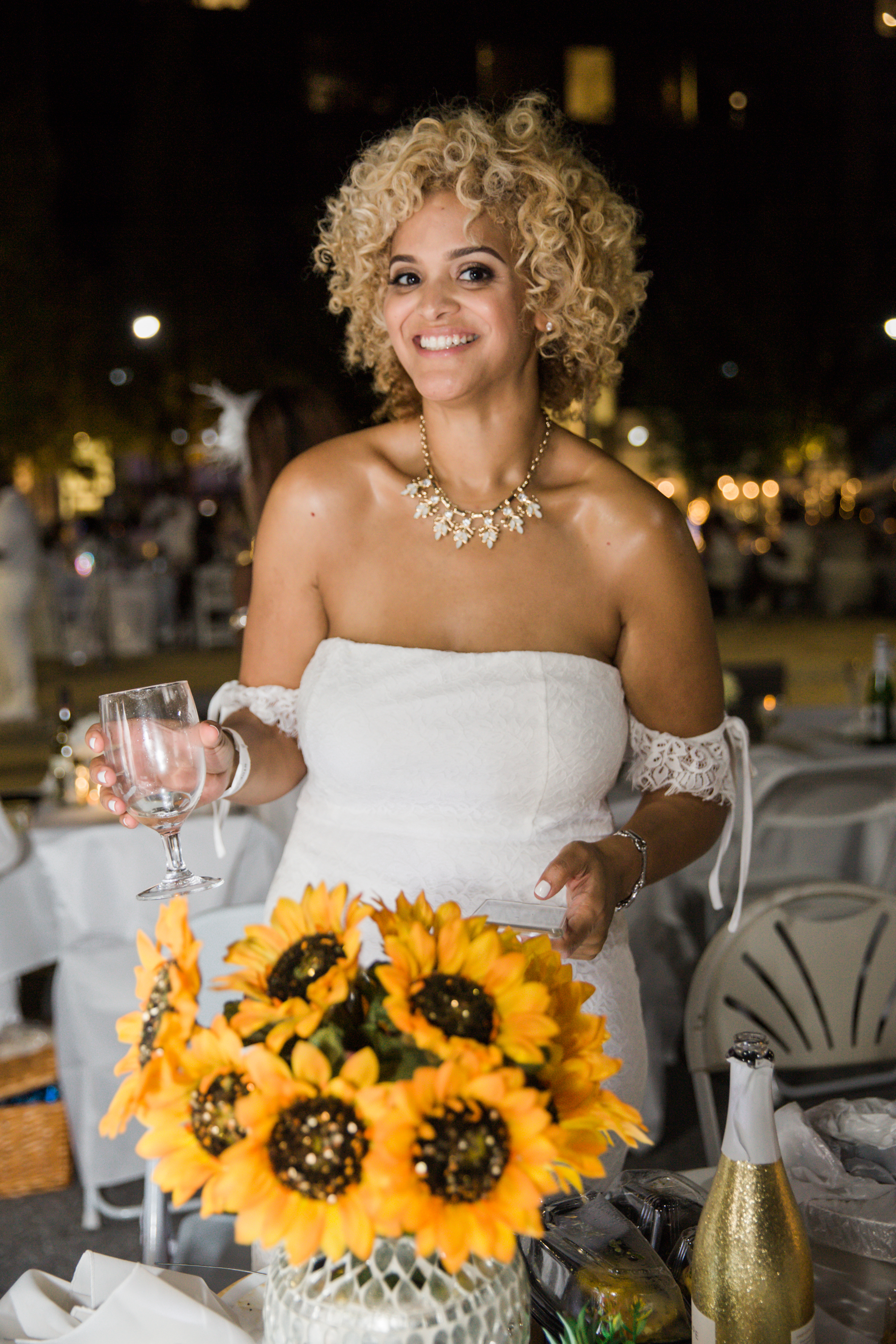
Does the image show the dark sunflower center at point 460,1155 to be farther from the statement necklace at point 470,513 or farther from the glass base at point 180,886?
the statement necklace at point 470,513

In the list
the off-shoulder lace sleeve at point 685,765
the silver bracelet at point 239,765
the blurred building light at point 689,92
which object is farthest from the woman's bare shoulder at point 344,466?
the blurred building light at point 689,92

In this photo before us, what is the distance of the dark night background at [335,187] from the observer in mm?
15047

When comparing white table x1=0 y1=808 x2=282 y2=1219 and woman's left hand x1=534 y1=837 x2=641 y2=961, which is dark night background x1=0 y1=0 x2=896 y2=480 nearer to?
white table x1=0 y1=808 x2=282 y2=1219

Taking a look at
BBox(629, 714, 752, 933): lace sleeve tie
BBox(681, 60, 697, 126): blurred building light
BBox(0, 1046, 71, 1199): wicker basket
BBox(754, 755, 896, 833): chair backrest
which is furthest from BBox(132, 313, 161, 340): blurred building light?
BBox(681, 60, 697, 126): blurred building light

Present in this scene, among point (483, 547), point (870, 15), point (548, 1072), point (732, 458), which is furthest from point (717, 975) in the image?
point (732, 458)

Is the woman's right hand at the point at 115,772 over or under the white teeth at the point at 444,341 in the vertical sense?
under

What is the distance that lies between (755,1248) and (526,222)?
1317 mm

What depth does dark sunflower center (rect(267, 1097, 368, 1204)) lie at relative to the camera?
26.7 inches

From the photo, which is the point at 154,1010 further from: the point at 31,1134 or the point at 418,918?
the point at 31,1134

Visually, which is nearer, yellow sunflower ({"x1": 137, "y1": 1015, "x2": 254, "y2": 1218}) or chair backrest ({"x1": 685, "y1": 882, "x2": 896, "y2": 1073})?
yellow sunflower ({"x1": 137, "y1": 1015, "x2": 254, "y2": 1218})

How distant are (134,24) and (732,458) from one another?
989cm

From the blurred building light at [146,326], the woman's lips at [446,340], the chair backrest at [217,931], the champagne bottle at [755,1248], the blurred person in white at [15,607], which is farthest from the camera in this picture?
the blurred person in white at [15,607]

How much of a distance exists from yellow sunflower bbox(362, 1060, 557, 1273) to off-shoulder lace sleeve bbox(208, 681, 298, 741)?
115 centimetres

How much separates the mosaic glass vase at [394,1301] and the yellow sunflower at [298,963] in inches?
6.0
